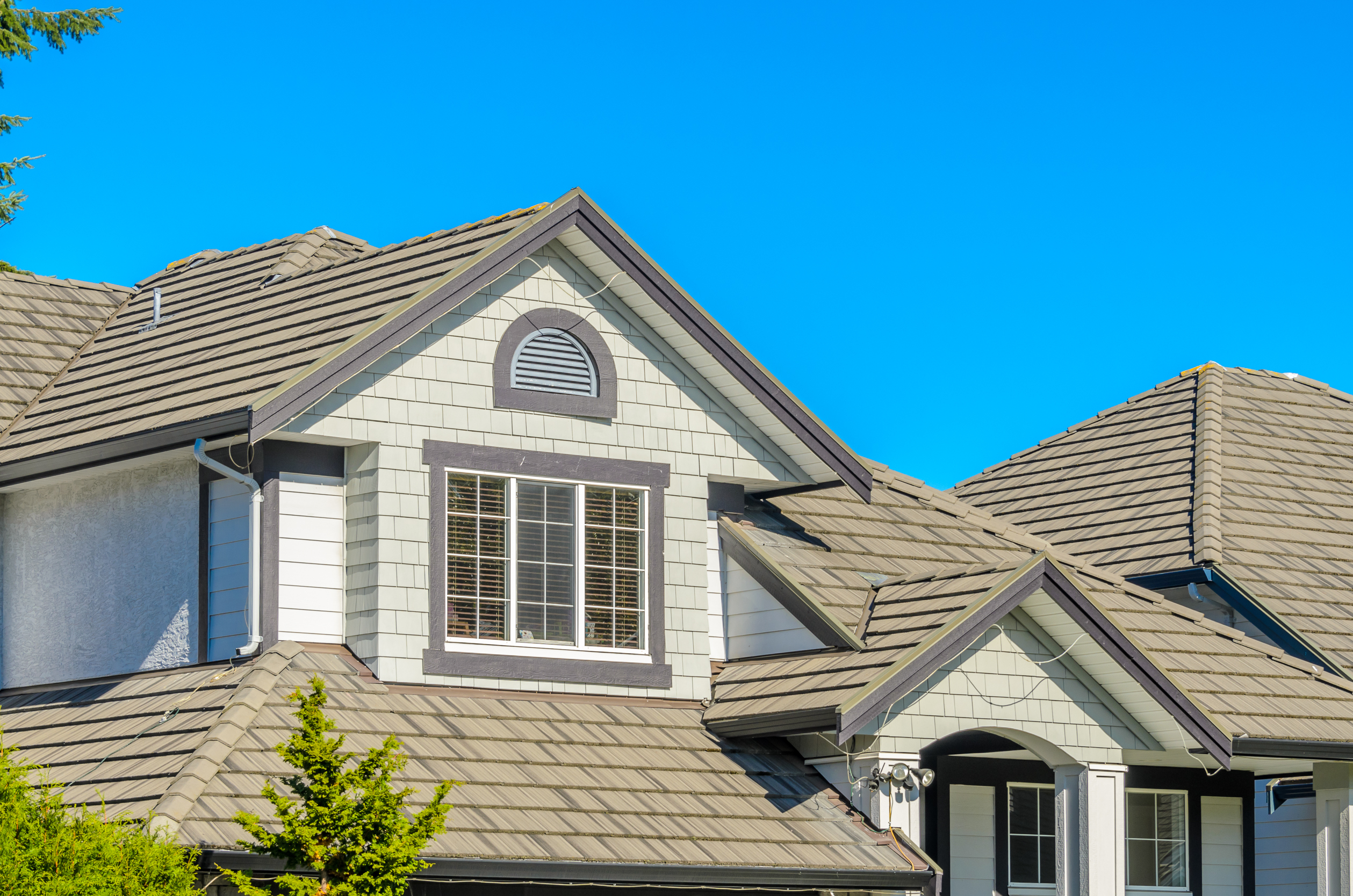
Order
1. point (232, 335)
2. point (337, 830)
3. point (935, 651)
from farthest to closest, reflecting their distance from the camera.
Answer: point (232, 335) → point (935, 651) → point (337, 830)

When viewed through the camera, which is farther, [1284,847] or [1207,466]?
[1207,466]

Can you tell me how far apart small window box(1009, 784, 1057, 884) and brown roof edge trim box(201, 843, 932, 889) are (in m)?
3.61

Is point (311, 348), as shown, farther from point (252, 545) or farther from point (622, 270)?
point (622, 270)

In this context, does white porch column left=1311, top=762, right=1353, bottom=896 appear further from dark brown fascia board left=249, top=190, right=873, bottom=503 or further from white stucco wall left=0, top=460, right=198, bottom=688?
white stucco wall left=0, top=460, right=198, bottom=688

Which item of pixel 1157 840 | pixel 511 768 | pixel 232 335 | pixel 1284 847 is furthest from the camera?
pixel 1284 847

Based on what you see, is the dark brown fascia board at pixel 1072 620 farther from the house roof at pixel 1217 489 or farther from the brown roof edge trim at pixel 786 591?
the house roof at pixel 1217 489

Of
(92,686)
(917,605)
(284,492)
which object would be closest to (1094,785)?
(917,605)

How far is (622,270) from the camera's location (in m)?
17.8

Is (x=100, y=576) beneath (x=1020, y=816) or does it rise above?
above

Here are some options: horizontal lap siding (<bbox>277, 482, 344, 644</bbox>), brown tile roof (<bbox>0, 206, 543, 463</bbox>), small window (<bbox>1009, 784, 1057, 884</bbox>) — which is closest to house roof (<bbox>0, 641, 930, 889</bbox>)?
horizontal lap siding (<bbox>277, 482, 344, 644</bbox>)

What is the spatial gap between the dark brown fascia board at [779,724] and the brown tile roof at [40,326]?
299 inches

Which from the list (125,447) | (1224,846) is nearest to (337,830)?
(125,447)

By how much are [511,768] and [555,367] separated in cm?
401

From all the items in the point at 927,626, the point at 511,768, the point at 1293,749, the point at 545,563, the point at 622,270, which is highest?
the point at 622,270
